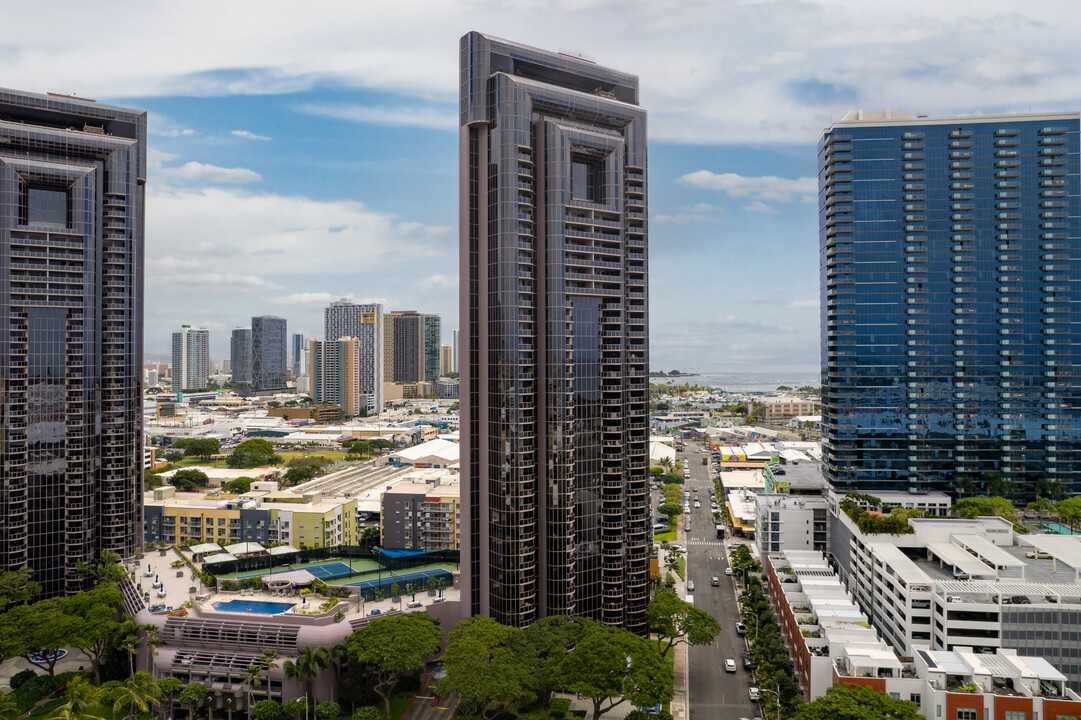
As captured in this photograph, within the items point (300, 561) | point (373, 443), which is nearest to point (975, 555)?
point (300, 561)

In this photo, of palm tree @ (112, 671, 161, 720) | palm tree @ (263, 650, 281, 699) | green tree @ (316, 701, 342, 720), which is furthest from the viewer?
palm tree @ (263, 650, 281, 699)

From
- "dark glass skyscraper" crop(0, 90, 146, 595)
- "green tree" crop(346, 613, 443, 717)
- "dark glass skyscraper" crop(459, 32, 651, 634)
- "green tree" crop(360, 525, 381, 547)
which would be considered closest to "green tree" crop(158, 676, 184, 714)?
A: "green tree" crop(346, 613, 443, 717)

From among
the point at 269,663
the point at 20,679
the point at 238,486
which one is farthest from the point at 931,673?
the point at 238,486

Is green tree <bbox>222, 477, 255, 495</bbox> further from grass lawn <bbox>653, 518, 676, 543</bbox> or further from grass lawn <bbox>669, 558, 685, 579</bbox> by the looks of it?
grass lawn <bbox>669, 558, 685, 579</bbox>

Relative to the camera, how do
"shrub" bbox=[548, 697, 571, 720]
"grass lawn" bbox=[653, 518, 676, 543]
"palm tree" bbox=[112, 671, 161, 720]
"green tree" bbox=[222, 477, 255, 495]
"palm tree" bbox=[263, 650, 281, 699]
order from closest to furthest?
"palm tree" bbox=[112, 671, 161, 720], "shrub" bbox=[548, 697, 571, 720], "palm tree" bbox=[263, 650, 281, 699], "grass lawn" bbox=[653, 518, 676, 543], "green tree" bbox=[222, 477, 255, 495]

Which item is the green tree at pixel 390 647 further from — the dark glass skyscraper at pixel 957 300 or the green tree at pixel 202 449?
the green tree at pixel 202 449

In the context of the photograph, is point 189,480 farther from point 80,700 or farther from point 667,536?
point 80,700

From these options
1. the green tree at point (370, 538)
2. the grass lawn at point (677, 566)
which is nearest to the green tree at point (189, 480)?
the green tree at point (370, 538)
